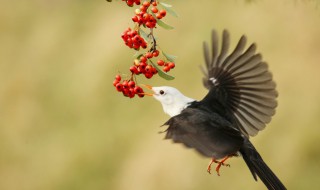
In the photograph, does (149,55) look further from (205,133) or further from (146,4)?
(205,133)

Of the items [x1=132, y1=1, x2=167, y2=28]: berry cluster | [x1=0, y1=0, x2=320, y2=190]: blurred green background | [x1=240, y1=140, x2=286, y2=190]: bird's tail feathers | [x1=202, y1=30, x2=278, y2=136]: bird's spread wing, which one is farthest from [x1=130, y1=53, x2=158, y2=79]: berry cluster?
[x1=0, y1=0, x2=320, y2=190]: blurred green background

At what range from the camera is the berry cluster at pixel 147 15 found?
3703 millimetres

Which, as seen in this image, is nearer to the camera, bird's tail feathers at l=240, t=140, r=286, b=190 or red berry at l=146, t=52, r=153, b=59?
red berry at l=146, t=52, r=153, b=59

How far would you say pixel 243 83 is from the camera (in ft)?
14.1

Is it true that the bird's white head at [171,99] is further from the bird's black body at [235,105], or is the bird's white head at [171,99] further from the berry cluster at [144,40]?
the berry cluster at [144,40]

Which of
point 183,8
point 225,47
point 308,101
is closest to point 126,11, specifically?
point 183,8

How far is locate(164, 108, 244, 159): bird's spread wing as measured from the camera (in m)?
3.40

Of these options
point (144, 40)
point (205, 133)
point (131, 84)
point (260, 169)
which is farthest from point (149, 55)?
point (260, 169)

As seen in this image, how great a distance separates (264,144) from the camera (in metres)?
8.23

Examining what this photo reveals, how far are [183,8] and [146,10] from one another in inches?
247

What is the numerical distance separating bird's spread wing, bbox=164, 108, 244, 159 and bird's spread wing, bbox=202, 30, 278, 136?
0.25 m

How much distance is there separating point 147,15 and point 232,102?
92cm

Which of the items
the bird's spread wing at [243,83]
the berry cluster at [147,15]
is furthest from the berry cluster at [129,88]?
the bird's spread wing at [243,83]

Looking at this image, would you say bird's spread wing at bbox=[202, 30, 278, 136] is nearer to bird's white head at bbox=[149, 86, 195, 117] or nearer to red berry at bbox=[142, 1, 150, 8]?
bird's white head at bbox=[149, 86, 195, 117]
